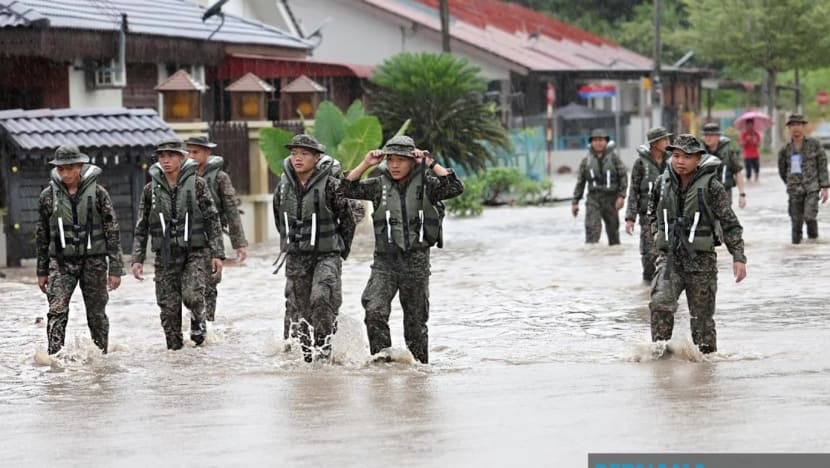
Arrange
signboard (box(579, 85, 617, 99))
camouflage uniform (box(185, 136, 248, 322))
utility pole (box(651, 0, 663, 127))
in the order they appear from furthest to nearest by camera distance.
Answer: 1. signboard (box(579, 85, 617, 99))
2. utility pole (box(651, 0, 663, 127))
3. camouflage uniform (box(185, 136, 248, 322))

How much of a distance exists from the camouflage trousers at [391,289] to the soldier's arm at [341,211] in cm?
41

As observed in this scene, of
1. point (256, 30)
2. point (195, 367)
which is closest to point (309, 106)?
point (256, 30)

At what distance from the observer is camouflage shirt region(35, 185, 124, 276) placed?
43.3 feet

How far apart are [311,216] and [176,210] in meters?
1.41

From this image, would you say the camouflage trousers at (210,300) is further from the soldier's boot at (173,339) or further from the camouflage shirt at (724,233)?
the camouflage shirt at (724,233)

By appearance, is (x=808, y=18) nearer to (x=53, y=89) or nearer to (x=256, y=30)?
(x=256, y=30)

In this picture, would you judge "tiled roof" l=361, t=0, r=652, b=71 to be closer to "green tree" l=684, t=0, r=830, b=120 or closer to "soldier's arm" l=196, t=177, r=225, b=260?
"green tree" l=684, t=0, r=830, b=120

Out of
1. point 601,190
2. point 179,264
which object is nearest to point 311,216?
point 179,264

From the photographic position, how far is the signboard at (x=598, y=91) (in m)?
52.6

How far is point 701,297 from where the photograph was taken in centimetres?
1254

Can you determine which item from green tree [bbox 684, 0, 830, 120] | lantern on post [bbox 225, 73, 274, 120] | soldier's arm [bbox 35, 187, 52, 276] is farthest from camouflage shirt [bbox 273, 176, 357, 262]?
green tree [bbox 684, 0, 830, 120]

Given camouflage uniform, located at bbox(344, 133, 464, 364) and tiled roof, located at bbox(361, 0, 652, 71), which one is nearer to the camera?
camouflage uniform, located at bbox(344, 133, 464, 364)

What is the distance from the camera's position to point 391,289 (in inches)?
493

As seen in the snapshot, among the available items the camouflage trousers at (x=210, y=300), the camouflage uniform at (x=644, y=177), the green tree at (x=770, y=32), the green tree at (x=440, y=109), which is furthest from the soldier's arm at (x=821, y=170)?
the green tree at (x=770, y=32)
